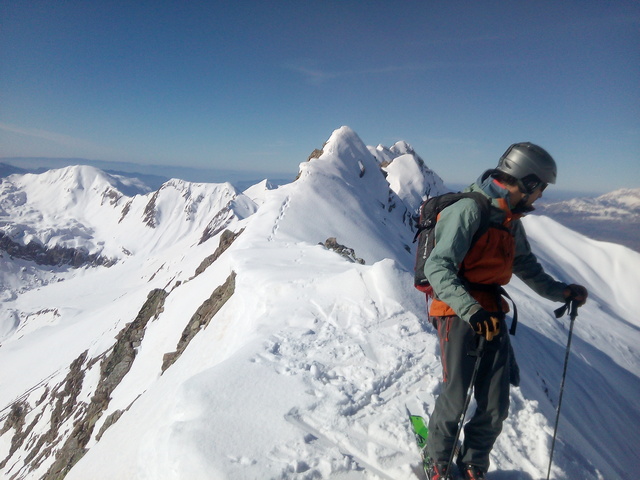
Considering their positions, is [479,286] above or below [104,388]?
above

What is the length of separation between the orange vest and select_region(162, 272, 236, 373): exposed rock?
415 inches

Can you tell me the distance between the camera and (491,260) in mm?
3414

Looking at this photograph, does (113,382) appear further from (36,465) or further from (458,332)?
(458,332)

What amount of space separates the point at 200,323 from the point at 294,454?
36.7 feet

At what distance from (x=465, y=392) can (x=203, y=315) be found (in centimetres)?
1297

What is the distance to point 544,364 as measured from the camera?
9531 millimetres

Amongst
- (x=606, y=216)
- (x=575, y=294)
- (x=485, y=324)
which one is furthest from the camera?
(x=606, y=216)

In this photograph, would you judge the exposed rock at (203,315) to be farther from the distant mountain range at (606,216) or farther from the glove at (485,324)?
the distant mountain range at (606,216)

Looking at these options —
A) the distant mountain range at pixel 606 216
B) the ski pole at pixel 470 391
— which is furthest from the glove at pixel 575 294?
the distant mountain range at pixel 606 216

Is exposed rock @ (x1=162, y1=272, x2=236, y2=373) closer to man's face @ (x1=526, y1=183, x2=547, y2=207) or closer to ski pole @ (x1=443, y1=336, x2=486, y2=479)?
ski pole @ (x1=443, y1=336, x2=486, y2=479)

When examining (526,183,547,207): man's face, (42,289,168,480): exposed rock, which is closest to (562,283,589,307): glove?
(526,183,547,207): man's face

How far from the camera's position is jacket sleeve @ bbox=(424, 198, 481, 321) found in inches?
120

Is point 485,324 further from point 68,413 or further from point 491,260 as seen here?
point 68,413

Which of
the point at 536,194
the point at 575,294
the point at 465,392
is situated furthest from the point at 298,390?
the point at 536,194
